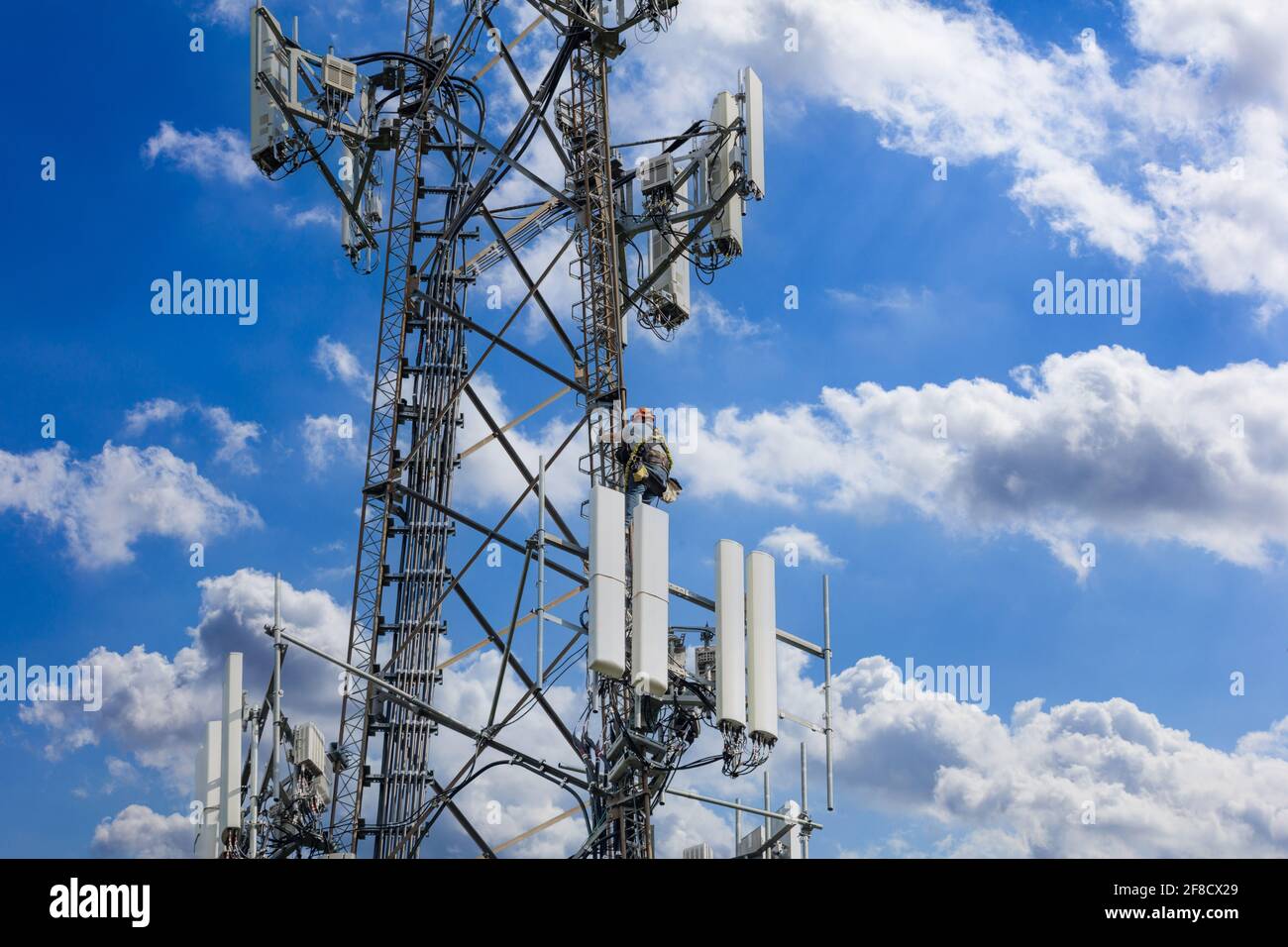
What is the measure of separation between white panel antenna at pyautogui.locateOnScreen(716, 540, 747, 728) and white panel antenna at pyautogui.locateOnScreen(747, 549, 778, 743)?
17cm

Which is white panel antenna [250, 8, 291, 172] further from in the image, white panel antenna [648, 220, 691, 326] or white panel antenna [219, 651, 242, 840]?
white panel antenna [219, 651, 242, 840]

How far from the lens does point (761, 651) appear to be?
1615 inches

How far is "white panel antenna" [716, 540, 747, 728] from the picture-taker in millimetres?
40375

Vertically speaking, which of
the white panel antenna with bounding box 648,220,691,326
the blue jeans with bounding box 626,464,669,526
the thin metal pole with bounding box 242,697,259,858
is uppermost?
the white panel antenna with bounding box 648,220,691,326

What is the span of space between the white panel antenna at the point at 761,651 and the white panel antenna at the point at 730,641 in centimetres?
17

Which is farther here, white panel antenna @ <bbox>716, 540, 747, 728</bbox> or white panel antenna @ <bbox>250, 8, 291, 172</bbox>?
white panel antenna @ <bbox>250, 8, 291, 172</bbox>

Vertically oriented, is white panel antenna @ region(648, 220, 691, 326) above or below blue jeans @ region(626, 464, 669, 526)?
above

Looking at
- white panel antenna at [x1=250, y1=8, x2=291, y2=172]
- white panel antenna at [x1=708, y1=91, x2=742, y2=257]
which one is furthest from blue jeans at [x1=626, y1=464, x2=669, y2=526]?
white panel antenna at [x1=250, y1=8, x2=291, y2=172]

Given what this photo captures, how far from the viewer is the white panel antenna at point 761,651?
4078 cm

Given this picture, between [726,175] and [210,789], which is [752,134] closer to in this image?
[726,175]

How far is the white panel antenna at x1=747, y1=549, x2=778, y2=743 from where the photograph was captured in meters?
40.8

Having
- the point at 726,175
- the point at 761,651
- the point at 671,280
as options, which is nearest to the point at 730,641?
the point at 761,651

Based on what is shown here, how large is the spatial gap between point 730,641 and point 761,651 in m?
0.87

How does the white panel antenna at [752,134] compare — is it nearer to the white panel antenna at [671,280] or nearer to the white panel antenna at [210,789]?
the white panel antenna at [671,280]
